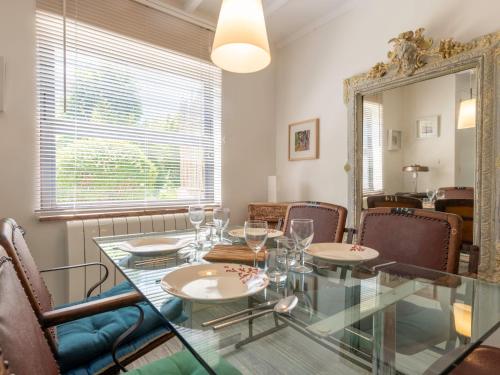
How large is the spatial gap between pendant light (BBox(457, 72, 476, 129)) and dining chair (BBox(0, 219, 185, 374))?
1.95m

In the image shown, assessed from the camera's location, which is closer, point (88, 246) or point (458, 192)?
point (458, 192)

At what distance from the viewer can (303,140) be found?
2.92 meters

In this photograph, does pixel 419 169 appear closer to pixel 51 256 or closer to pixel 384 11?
pixel 384 11

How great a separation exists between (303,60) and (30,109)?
2.38 meters

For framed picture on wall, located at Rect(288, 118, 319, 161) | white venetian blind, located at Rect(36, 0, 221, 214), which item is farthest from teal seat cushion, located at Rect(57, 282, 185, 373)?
framed picture on wall, located at Rect(288, 118, 319, 161)

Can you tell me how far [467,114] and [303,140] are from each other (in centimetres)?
139

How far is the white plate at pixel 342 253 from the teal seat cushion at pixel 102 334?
0.66m

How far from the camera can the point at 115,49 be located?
91.5 inches

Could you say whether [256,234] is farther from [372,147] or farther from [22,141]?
[22,141]

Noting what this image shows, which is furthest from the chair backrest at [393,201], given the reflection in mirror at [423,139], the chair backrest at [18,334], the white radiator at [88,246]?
the chair backrest at [18,334]

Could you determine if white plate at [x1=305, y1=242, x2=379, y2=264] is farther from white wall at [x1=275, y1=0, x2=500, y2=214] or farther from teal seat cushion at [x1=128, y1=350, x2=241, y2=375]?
white wall at [x1=275, y1=0, x2=500, y2=214]

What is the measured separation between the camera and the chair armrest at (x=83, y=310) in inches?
36.9

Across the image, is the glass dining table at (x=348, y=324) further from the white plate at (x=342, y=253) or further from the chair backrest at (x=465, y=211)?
the chair backrest at (x=465, y=211)

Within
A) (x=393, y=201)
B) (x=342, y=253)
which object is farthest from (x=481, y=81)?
(x=342, y=253)
